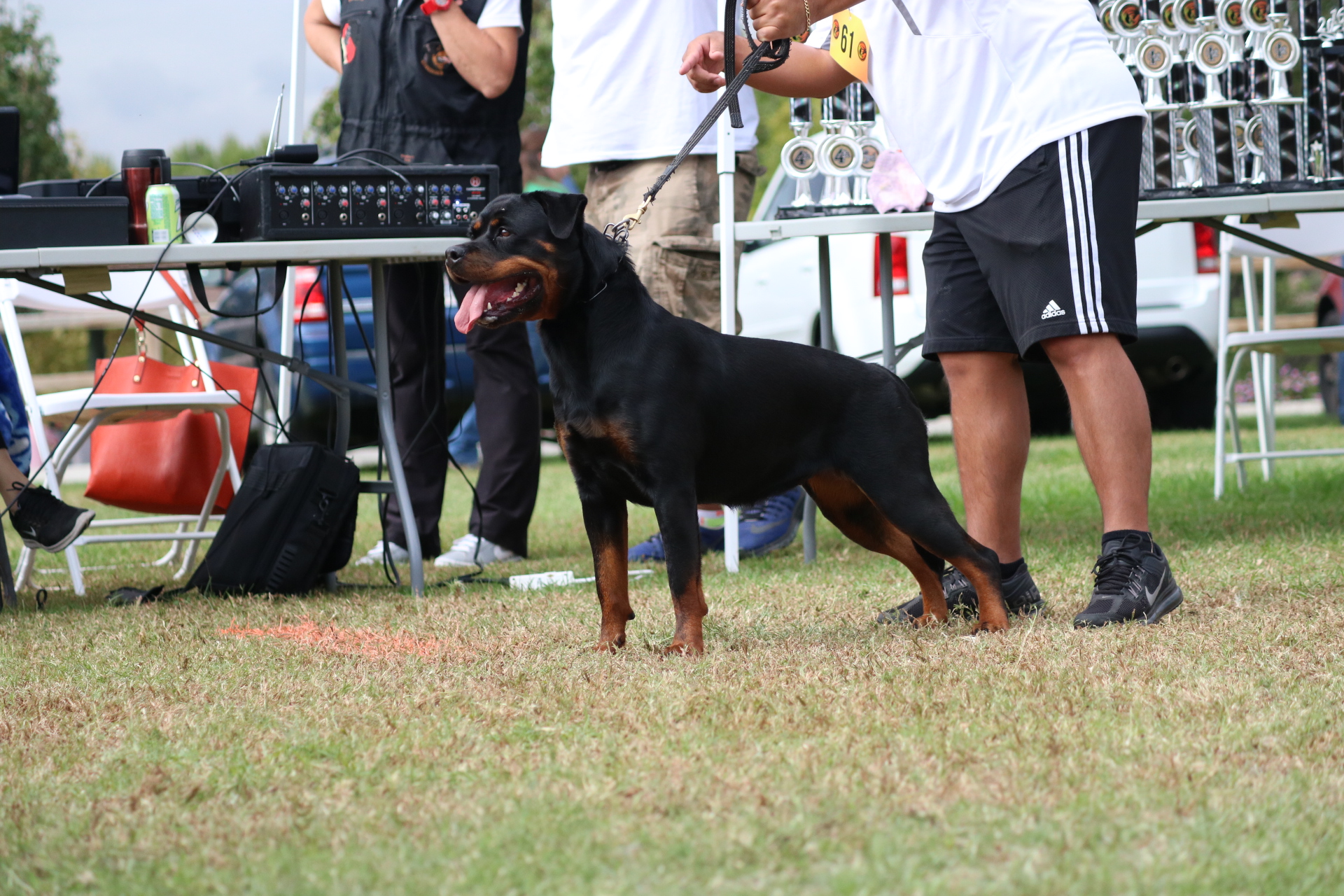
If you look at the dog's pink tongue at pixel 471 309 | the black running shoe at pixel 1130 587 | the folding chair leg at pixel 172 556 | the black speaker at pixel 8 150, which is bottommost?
the folding chair leg at pixel 172 556

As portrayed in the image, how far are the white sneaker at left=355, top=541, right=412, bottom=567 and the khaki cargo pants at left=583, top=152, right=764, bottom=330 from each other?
1.32m

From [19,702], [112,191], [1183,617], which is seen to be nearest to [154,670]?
[19,702]

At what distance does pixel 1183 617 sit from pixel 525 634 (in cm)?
143

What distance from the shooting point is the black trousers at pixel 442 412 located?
4.83 meters

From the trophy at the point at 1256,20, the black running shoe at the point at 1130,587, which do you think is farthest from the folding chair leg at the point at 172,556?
the trophy at the point at 1256,20

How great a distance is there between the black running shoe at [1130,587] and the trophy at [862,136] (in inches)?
63.1

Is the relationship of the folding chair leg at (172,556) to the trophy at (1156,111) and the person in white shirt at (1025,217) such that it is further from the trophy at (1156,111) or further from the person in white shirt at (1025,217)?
the trophy at (1156,111)

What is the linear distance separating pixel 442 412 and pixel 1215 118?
273 centimetres

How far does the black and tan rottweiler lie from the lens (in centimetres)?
276

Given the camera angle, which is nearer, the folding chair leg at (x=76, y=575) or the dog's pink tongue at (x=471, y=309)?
the dog's pink tongue at (x=471, y=309)

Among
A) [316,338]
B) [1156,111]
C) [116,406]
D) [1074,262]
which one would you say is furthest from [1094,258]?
[316,338]

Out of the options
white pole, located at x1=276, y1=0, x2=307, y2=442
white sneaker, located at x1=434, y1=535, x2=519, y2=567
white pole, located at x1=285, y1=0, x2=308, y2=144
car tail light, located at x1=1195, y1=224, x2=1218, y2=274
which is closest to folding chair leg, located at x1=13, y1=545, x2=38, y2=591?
white pole, located at x1=276, y1=0, x2=307, y2=442

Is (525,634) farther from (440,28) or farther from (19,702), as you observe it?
(440,28)

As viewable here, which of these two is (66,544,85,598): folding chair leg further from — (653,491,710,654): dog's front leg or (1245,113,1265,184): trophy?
(1245,113,1265,184): trophy
